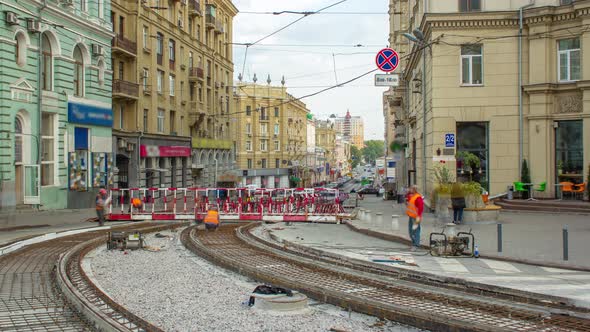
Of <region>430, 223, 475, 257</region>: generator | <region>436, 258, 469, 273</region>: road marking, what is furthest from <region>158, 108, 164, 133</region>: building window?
<region>436, 258, 469, 273</region>: road marking

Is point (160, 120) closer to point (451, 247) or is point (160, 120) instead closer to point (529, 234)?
point (529, 234)

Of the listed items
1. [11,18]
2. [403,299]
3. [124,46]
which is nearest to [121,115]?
[124,46]

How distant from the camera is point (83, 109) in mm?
30391

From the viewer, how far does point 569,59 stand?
955 inches

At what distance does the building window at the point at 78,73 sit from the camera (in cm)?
3028

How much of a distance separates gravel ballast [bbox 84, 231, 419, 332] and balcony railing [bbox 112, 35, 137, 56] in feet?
78.5

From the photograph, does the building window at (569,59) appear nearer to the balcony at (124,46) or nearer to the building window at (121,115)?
the balcony at (124,46)

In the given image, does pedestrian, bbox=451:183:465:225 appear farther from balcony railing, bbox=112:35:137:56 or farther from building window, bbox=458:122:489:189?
balcony railing, bbox=112:35:137:56

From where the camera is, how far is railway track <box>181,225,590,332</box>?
23.6 ft

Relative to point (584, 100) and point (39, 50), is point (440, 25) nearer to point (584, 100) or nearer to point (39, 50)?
point (584, 100)

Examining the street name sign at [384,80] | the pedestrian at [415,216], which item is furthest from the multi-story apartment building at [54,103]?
the pedestrian at [415,216]

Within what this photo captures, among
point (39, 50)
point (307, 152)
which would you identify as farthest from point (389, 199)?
point (307, 152)

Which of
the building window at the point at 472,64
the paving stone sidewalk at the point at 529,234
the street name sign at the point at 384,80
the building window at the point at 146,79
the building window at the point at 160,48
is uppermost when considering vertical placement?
the building window at the point at 160,48

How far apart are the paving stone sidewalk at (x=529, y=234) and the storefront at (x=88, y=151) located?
1614cm
